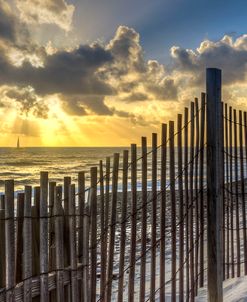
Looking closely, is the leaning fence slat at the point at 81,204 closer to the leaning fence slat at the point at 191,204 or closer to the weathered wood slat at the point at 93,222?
the weathered wood slat at the point at 93,222

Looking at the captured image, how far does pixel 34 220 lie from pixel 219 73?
216cm

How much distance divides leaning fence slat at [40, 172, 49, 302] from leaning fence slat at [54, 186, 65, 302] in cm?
10

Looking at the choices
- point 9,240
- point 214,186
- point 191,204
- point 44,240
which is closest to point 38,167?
point 191,204

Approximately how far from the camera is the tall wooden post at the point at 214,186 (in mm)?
3705

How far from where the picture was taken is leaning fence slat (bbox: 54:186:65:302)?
9.17 ft

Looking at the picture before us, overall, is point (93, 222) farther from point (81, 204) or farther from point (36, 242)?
point (36, 242)

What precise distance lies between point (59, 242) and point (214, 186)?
1619mm

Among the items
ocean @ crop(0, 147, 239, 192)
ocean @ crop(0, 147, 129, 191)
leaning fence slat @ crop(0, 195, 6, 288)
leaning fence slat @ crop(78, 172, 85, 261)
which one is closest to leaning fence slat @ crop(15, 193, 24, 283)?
leaning fence slat @ crop(0, 195, 6, 288)

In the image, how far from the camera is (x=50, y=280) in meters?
2.81

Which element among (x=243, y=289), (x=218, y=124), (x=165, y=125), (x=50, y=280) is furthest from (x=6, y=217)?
(x=243, y=289)

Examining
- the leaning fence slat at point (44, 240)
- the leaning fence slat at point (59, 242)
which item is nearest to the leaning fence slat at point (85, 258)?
the leaning fence slat at point (59, 242)

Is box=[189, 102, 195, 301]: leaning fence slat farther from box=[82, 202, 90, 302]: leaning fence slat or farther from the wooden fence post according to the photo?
box=[82, 202, 90, 302]: leaning fence slat

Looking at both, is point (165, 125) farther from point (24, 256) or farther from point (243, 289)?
point (243, 289)

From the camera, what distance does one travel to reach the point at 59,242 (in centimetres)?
280
